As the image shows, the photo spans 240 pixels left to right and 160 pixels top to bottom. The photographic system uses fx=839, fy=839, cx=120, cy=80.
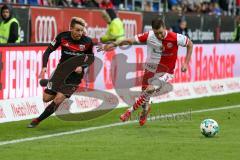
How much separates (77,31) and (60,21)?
31.2 feet

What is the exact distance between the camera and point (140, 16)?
29.2 meters

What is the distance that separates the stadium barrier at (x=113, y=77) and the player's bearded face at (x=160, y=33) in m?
3.10

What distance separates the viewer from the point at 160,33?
15766 millimetres

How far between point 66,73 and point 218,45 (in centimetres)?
1056

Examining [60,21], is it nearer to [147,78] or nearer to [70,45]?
[147,78]

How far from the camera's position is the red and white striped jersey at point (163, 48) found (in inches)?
637

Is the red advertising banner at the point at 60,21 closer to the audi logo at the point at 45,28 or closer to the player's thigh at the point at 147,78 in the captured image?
the audi logo at the point at 45,28

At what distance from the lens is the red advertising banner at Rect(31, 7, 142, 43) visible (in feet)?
77.3

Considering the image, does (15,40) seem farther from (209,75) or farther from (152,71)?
(209,75)

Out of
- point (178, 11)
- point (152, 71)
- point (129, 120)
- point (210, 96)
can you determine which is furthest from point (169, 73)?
point (178, 11)

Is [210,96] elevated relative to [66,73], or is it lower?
lower

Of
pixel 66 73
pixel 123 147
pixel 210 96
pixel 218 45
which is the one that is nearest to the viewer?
pixel 123 147

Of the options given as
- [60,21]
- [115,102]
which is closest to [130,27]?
[60,21]

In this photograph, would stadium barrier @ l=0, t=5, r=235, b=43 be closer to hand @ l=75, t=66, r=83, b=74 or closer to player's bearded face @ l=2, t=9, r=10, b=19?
player's bearded face @ l=2, t=9, r=10, b=19
